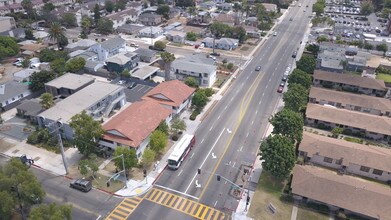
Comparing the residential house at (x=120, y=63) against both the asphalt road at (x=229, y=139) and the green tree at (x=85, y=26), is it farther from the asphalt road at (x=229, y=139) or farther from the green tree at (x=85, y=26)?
the green tree at (x=85, y=26)

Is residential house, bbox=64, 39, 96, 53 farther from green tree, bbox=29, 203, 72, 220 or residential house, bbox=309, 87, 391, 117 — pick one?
green tree, bbox=29, 203, 72, 220

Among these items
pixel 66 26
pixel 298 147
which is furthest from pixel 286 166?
pixel 66 26

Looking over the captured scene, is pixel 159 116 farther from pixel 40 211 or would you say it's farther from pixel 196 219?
pixel 40 211

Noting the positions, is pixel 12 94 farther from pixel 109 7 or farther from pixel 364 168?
pixel 109 7

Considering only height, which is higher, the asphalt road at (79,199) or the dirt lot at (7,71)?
the dirt lot at (7,71)

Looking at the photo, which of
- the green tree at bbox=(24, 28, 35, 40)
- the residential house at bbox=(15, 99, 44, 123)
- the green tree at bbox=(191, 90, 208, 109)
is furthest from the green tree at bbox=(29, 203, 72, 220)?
the green tree at bbox=(24, 28, 35, 40)

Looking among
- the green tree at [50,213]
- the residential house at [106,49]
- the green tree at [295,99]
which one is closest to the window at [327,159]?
the green tree at [295,99]
